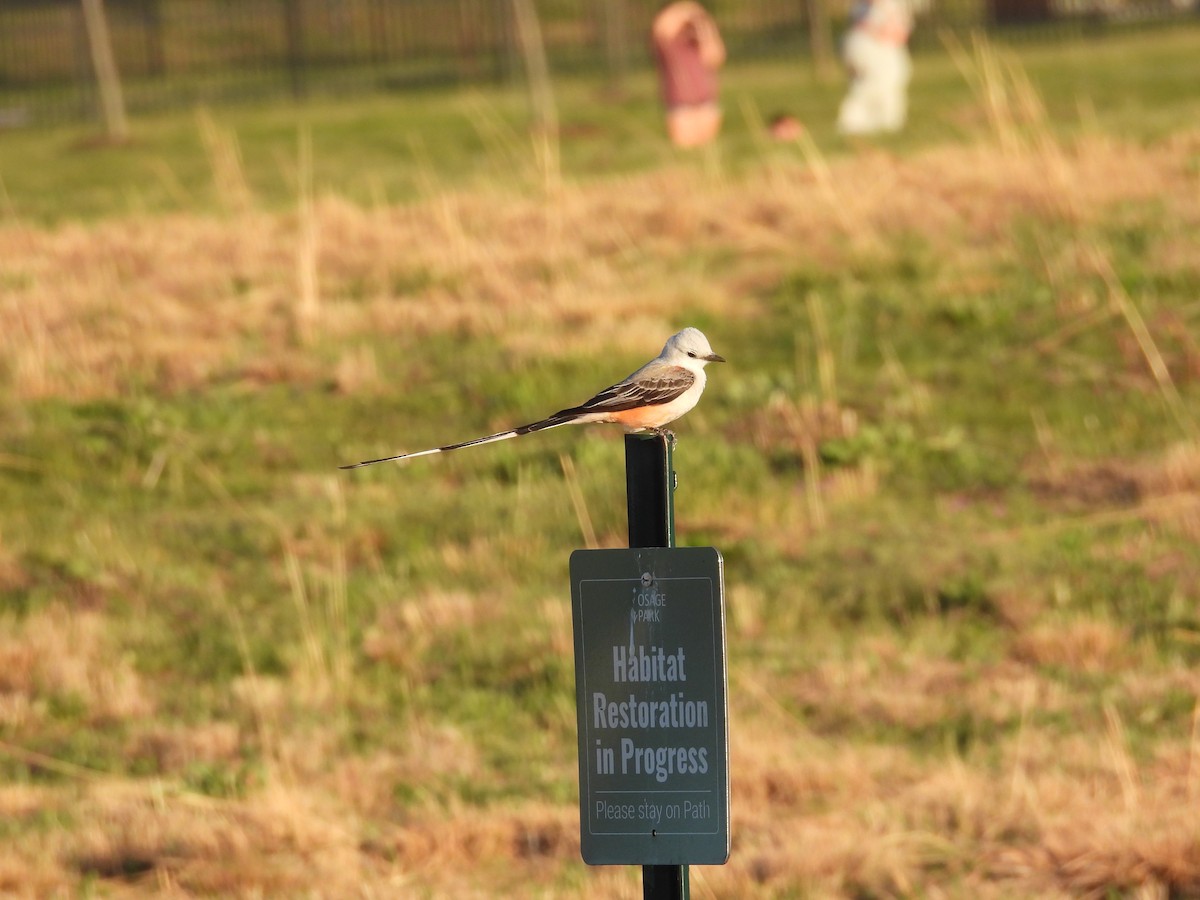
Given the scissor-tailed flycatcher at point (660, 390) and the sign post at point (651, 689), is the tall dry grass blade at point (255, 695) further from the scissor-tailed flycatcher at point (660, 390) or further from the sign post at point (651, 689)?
the sign post at point (651, 689)

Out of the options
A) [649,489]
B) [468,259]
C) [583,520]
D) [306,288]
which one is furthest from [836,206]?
[649,489]

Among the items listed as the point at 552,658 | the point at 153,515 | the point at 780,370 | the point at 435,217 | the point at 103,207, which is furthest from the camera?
the point at 103,207

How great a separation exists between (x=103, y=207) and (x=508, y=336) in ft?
23.6

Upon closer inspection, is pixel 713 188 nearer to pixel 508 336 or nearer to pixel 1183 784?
pixel 508 336

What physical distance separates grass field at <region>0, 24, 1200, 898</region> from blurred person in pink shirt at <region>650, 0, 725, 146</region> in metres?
3.02

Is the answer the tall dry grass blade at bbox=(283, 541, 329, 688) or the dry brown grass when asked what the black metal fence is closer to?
the dry brown grass

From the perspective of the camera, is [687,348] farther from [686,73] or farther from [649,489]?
[686,73]

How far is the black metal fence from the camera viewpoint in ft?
98.6

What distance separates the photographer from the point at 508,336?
11492 mm

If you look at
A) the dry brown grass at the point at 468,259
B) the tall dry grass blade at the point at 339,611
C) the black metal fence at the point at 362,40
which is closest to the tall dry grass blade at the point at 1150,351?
the dry brown grass at the point at 468,259

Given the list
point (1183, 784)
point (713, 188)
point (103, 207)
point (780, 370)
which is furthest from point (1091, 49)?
point (1183, 784)

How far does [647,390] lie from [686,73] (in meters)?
15.2

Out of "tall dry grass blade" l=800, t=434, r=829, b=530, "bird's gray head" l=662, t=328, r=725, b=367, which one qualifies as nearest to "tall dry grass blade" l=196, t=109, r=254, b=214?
"tall dry grass blade" l=800, t=434, r=829, b=530

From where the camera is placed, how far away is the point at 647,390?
4.07 m
